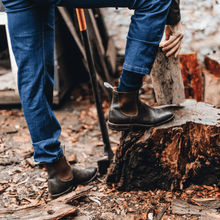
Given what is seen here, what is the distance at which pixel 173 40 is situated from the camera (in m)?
1.92

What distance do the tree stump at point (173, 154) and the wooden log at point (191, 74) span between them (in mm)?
1571

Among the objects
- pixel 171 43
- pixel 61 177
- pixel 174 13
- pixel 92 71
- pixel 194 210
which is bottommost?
pixel 194 210

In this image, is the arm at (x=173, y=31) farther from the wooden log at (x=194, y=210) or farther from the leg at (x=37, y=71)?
the wooden log at (x=194, y=210)

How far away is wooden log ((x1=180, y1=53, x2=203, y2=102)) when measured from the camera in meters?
3.54

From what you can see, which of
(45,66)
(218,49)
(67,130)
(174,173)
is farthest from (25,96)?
(218,49)

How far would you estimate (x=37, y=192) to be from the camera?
2186 millimetres

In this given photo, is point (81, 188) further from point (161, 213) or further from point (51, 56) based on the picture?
point (51, 56)

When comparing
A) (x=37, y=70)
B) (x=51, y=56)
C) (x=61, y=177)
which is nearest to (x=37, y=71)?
(x=37, y=70)

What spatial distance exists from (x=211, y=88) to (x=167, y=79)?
5.62 ft

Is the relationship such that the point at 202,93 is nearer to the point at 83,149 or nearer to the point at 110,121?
the point at 83,149

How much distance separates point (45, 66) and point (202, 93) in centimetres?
271

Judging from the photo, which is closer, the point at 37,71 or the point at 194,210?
the point at 37,71

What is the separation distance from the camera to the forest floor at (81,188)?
187 centimetres

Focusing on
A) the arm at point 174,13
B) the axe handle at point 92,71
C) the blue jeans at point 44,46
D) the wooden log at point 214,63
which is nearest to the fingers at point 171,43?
the arm at point 174,13
